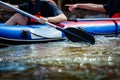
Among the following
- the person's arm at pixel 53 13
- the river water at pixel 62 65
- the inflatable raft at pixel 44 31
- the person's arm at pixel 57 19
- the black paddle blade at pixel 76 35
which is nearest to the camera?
the river water at pixel 62 65

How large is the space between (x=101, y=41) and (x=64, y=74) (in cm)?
303

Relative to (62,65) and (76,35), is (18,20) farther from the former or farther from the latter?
(62,65)

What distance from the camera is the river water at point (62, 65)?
337 centimetres

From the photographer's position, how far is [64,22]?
6.91 meters

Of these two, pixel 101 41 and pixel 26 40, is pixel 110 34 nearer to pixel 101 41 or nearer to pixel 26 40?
pixel 101 41

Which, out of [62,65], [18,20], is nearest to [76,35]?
[18,20]

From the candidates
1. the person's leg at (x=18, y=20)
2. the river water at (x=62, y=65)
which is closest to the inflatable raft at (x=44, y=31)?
the person's leg at (x=18, y=20)

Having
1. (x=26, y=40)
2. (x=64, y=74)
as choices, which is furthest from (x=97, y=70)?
(x=26, y=40)

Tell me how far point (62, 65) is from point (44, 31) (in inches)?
94.1

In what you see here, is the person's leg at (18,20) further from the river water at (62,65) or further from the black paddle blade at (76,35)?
the river water at (62,65)

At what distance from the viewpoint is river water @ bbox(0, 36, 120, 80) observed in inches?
133

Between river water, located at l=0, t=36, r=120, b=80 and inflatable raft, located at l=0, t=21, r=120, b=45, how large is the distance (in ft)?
1.68

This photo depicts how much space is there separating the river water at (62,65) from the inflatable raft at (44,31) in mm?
511

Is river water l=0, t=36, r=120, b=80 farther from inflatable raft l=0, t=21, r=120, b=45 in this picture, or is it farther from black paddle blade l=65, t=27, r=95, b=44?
black paddle blade l=65, t=27, r=95, b=44
